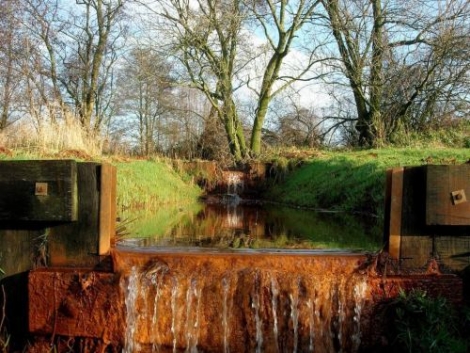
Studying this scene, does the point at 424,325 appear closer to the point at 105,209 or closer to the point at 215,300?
the point at 215,300

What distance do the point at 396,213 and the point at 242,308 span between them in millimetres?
1488

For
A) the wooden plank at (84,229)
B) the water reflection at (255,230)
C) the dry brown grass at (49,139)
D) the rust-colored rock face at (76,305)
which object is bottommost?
the rust-colored rock face at (76,305)

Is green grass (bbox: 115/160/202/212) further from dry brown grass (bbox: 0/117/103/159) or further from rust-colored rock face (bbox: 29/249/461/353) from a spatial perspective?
rust-colored rock face (bbox: 29/249/461/353)

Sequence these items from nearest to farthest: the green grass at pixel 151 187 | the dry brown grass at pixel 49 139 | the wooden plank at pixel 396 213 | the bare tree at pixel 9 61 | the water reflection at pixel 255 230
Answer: the wooden plank at pixel 396 213, the water reflection at pixel 255 230, the dry brown grass at pixel 49 139, the green grass at pixel 151 187, the bare tree at pixel 9 61

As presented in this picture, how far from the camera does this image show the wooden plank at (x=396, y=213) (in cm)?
449

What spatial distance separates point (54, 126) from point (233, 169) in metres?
6.13

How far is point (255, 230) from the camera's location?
7418 millimetres

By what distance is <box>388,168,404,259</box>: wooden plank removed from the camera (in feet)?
14.7

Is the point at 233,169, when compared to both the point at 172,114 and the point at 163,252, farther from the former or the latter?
the point at 163,252

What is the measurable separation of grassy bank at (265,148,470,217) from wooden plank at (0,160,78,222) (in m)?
5.61

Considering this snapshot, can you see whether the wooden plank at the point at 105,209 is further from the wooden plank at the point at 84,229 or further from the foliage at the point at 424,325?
the foliage at the point at 424,325

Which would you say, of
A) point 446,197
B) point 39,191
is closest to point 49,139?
point 39,191

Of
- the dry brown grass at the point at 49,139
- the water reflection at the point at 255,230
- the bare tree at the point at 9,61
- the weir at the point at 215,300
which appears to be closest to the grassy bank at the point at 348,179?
the water reflection at the point at 255,230

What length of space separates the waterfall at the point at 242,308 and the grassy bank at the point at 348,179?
4585mm
